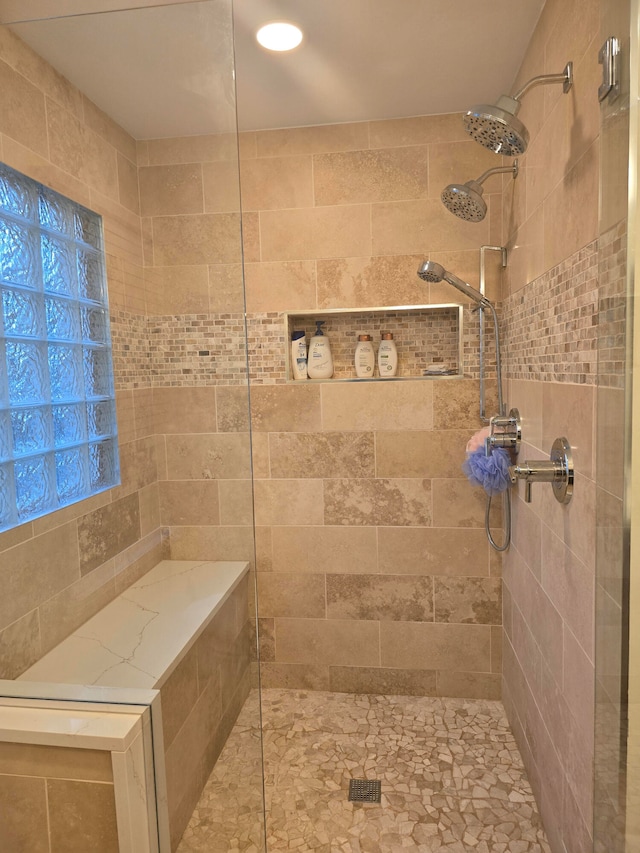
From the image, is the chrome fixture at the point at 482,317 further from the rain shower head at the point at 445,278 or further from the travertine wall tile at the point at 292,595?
the travertine wall tile at the point at 292,595

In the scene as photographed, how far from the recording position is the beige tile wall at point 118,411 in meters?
1.16

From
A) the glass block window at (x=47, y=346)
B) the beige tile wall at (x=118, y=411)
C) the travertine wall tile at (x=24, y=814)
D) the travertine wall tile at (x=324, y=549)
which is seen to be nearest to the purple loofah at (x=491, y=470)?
the travertine wall tile at (x=324, y=549)

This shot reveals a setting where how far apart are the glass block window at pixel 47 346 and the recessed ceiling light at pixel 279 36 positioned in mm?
963

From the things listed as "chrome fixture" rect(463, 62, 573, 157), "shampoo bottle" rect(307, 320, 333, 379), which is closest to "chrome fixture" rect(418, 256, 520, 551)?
"shampoo bottle" rect(307, 320, 333, 379)

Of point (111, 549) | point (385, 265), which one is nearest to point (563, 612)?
point (111, 549)

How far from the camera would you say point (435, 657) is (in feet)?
8.14

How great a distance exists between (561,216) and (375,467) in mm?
1268

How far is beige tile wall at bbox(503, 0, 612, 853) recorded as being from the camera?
4.24 ft

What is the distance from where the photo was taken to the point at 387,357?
7.88ft

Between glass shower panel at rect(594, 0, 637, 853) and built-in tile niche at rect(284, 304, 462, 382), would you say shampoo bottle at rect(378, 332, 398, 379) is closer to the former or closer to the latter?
built-in tile niche at rect(284, 304, 462, 382)

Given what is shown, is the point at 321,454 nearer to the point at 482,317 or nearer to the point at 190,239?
the point at 482,317

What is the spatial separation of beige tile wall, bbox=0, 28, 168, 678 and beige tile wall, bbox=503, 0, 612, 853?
977 mm

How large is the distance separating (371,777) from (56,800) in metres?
1.23

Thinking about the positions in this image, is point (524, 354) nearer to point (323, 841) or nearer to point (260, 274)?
point (260, 274)
